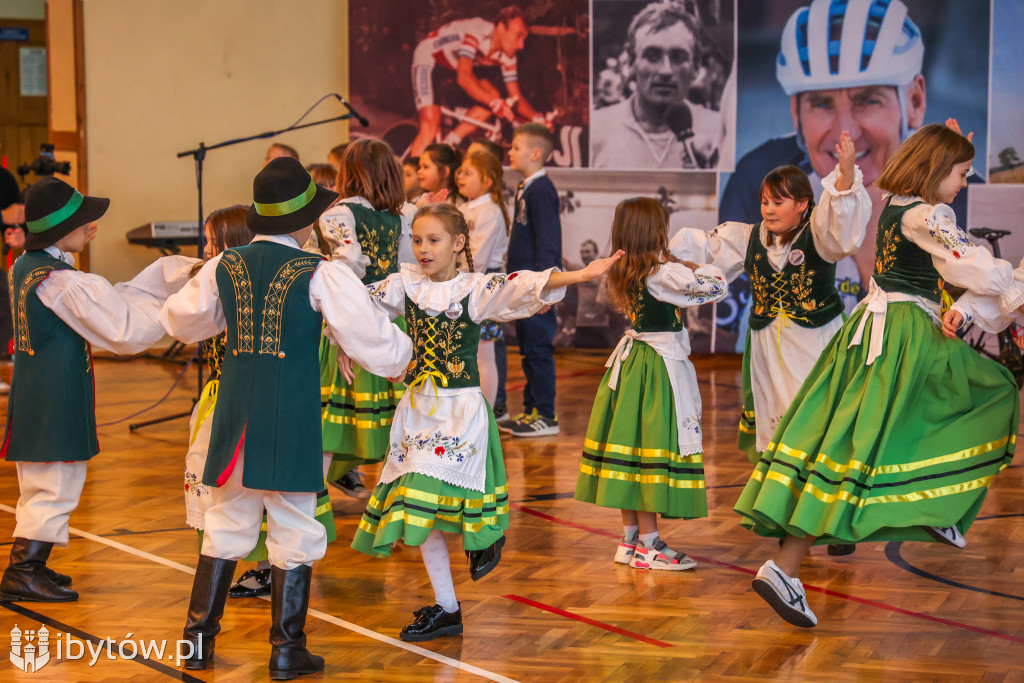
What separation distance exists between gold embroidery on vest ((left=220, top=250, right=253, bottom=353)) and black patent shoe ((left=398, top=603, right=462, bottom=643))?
924 millimetres

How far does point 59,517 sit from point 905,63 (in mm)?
6946

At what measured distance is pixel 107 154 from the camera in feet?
29.1

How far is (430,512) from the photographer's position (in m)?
3.00

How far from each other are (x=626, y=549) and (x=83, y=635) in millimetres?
1760

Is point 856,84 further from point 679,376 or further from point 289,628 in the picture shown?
point 289,628

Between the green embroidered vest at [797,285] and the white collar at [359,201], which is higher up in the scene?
the white collar at [359,201]

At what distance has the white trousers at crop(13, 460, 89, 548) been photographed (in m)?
3.35

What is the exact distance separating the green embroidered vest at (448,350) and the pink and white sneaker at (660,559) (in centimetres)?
101

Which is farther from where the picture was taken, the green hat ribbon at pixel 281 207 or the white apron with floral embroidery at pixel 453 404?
the white apron with floral embroidery at pixel 453 404

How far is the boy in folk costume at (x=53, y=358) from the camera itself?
10.7ft

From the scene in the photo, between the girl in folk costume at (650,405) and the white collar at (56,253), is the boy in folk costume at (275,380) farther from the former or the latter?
the girl in folk costume at (650,405)

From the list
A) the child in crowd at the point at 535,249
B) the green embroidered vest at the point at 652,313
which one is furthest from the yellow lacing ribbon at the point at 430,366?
the child in crowd at the point at 535,249

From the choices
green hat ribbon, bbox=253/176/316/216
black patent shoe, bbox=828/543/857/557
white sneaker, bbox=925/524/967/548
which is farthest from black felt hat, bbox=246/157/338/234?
black patent shoe, bbox=828/543/857/557

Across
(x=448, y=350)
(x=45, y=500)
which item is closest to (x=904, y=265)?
(x=448, y=350)
